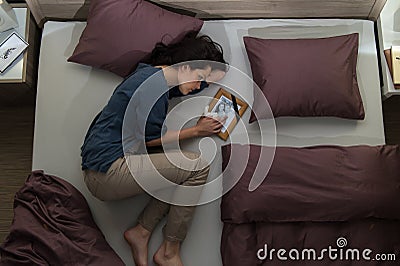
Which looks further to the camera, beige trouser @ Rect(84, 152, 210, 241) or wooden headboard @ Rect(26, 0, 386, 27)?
wooden headboard @ Rect(26, 0, 386, 27)

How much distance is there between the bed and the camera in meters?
2.27

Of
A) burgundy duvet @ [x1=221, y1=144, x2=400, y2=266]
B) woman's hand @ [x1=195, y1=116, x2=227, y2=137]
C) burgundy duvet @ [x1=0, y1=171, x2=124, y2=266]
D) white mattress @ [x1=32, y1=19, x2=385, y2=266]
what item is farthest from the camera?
woman's hand @ [x1=195, y1=116, x2=227, y2=137]

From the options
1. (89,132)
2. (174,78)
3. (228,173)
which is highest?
(174,78)

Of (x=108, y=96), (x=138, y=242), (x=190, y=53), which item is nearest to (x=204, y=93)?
(x=190, y=53)

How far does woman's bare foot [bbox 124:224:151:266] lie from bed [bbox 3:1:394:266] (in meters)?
0.04

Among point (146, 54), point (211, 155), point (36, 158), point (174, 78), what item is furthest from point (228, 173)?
point (36, 158)

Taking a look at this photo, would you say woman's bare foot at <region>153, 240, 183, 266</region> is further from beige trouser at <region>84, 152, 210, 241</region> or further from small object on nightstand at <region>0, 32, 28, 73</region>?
small object on nightstand at <region>0, 32, 28, 73</region>

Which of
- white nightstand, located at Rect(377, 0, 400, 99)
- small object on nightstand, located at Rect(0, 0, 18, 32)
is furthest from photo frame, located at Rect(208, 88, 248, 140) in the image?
small object on nightstand, located at Rect(0, 0, 18, 32)

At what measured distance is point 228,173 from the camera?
2.27m

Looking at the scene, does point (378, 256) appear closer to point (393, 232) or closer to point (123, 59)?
point (393, 232)

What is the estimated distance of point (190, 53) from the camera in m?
2.28

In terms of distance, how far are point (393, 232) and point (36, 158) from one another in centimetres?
135

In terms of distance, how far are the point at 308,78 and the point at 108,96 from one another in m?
0.79

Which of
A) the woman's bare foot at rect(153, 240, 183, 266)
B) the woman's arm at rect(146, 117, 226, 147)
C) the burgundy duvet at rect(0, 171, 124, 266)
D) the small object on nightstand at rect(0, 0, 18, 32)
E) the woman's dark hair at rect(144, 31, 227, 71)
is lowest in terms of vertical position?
the woman's bare foot at rect(153, 240, 183, 266)
